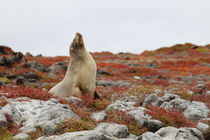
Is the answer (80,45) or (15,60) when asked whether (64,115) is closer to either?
(80,45)

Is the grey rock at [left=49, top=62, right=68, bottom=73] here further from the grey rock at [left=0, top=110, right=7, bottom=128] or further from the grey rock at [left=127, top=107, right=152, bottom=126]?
the grey rock at [left=0, top=110, right=7, bottom=128]

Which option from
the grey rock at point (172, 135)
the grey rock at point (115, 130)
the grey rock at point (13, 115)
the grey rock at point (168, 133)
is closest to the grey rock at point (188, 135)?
the grey rock at point (172, 135)

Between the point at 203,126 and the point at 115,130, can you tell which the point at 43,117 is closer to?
the point at 115,130

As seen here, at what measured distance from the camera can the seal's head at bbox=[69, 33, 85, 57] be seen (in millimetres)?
11932

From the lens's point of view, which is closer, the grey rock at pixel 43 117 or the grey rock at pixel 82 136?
the grey rock at pixel 82 136

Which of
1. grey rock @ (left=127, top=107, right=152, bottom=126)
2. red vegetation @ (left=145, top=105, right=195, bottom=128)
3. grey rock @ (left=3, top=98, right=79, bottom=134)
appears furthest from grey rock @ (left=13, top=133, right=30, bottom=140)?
red vegetation @ (left=145, top=105, right=195, bottom=128)

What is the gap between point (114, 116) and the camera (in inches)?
327

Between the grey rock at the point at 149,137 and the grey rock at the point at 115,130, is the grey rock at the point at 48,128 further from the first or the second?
the grey rock at the point at 149,137

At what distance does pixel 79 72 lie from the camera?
12.0 metres

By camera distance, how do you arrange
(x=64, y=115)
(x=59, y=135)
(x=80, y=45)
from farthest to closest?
(x=80, y=45)
(x=64, y=115)
(x=59, y=135)

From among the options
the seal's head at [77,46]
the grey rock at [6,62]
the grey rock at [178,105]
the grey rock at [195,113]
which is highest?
the seal's head at [77,46]

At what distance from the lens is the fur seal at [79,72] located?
39.3 ft

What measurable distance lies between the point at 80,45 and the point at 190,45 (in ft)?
295

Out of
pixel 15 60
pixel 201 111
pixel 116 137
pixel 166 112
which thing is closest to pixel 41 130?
pixel 116 137
